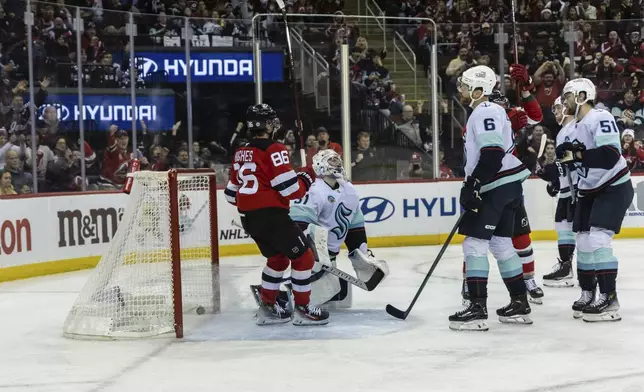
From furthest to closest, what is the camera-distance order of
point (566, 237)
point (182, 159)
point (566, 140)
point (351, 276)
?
1. point (182, 159)
2. point (566, 237)
3. point (566, 140)
4. point (351, 276)

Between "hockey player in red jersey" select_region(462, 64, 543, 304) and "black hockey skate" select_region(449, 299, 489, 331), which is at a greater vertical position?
"hockey player in red jersey" select_region(462, 64, 543, 304)

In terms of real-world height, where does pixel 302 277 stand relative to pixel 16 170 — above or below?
below

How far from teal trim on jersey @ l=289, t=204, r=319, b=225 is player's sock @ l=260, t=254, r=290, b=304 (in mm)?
380

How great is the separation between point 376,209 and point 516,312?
458cm

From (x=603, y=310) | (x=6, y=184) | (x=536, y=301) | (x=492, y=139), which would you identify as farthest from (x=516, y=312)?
(x=6, y=184)

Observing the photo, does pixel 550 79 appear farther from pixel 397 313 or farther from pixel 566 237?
pixel 397 313

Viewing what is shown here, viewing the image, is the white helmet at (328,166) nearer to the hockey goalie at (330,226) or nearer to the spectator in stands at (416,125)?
the hockey goalie at (330,226)

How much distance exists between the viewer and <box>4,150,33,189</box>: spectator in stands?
24.5ft

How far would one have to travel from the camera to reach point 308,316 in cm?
505

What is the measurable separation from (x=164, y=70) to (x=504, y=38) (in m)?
3.36

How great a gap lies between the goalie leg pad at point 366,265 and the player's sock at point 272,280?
62 centimetres

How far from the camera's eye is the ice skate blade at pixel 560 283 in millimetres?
6488

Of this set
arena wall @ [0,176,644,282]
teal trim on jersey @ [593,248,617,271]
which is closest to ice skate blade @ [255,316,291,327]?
teal trim on jersey @ [593,248,617,271]

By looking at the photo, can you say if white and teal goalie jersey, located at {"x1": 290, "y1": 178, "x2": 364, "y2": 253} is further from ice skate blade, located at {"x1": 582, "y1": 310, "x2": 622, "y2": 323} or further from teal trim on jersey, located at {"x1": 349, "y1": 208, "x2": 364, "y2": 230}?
ice skate blade, located at {"x1": 582, "y1": 310, "x2": 622, "y2": 323}
